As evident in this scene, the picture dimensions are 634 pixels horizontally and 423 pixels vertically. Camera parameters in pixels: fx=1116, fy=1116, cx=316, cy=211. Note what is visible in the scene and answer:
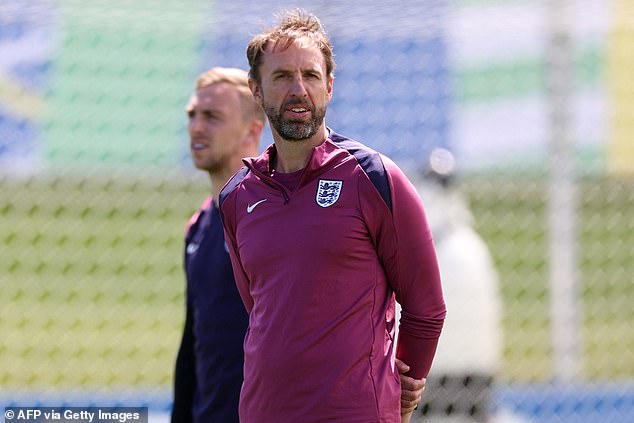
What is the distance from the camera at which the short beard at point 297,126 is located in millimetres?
2686

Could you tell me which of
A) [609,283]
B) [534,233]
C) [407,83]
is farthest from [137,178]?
[534,233]

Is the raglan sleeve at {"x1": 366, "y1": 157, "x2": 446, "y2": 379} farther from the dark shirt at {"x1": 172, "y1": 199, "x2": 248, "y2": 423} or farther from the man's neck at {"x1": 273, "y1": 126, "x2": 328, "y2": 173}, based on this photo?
the dark shirt at {"x1": 172, "y1": 199, "x2": 248, "y2": 423}

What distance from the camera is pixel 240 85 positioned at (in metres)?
3.71

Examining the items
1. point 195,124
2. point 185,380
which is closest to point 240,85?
point 195,124

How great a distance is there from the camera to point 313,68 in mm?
2684

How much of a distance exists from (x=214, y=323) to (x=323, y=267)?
89 centimetres

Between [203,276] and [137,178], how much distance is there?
341cm

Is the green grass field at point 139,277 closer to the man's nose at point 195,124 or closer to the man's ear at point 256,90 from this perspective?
the man's nose at point 195,124

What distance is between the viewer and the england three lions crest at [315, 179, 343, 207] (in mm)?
2615

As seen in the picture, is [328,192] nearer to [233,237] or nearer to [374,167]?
[374,167]

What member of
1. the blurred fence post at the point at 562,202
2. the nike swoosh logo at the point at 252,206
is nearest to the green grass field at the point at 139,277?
the blurred fence post at the point at 562,202

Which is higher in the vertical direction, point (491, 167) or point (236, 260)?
point (236, 260)

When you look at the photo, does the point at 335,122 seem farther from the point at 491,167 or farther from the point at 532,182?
the point at 532,182

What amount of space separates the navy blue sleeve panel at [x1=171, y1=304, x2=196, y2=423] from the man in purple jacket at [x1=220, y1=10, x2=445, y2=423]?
0.90 meters
